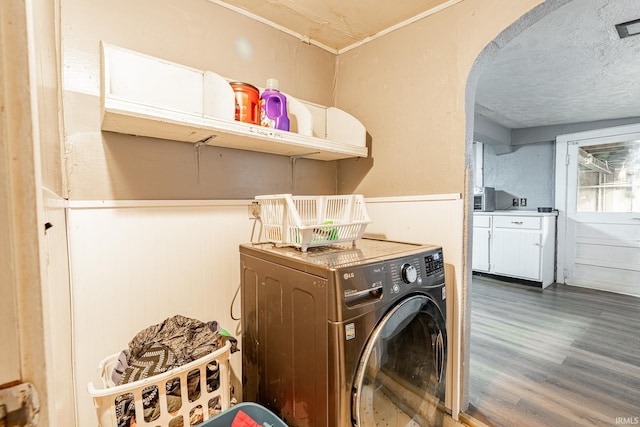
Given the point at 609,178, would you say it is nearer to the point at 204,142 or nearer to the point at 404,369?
the point at 404,369

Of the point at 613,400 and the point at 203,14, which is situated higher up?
the point at 203,14

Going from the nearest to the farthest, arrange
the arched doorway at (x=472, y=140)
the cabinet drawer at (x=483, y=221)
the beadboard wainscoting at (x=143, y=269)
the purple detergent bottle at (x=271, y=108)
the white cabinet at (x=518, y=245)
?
the beadboard wainscoting at (x=143, y=269) → the arched doorway at (x=472, y=140) → the purple detergent bottle at (x=271, y=108) → the white cabinet at (x=518, y=245) → the cabinet drawer at (x=483, y=221)

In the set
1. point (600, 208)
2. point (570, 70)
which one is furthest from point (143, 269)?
point (600, 208)

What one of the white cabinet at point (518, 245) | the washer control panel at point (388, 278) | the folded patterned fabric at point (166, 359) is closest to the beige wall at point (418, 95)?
the washer control panel at point (388, 278)

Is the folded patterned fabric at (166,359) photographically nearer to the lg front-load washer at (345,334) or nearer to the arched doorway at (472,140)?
the lg front-load washer at (345,334)

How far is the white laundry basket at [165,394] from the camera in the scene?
37.2 inches

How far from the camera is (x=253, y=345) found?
1410 millimetres

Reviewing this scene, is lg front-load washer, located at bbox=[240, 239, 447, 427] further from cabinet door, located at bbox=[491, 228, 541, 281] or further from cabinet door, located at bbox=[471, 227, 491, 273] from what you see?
cabinet door, located at bbox=[471, 227, 491, 273]

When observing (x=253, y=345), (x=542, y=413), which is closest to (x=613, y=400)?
(x=542, y=413)

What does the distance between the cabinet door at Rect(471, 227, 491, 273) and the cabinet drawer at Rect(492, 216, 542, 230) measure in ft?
0.62

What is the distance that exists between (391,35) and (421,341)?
1.66 metres

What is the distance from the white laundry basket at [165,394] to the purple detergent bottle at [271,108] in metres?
1.00

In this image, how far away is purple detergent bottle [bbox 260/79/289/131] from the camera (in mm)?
1455

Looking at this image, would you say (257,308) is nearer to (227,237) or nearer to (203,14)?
(227,237)
